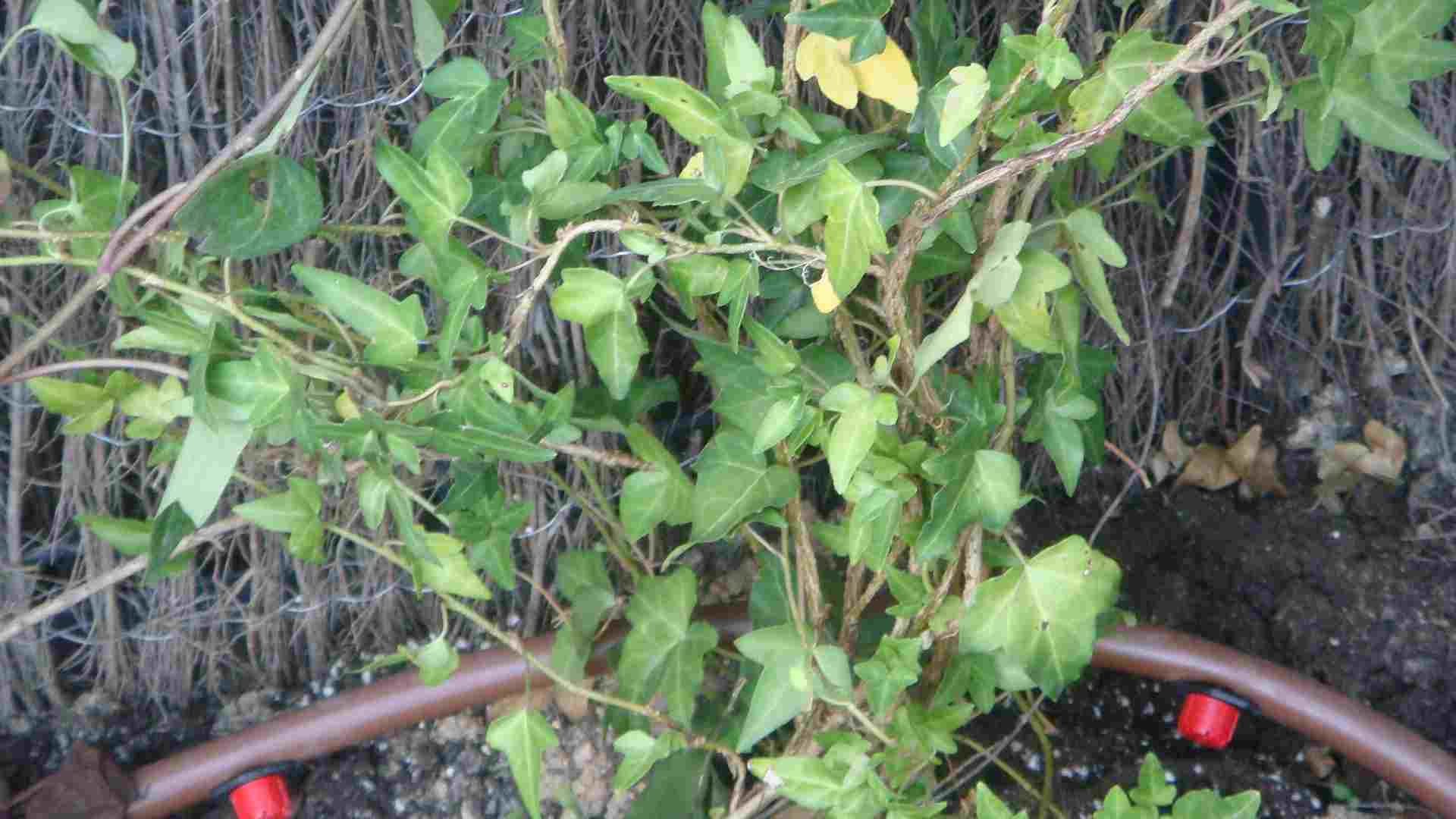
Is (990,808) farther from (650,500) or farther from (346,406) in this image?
(346,406)

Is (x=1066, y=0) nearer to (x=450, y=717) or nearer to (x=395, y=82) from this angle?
(x=395, y=82)

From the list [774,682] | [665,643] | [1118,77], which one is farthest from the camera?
[665,643]

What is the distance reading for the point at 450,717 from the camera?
60.8 inches

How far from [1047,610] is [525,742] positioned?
1.50 feet

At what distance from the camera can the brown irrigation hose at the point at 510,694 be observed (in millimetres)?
1377

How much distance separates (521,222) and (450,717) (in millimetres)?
871

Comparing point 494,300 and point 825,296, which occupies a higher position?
point 825,296

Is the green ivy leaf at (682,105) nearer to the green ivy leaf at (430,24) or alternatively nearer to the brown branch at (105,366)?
the green ivy leaf at (430,24)

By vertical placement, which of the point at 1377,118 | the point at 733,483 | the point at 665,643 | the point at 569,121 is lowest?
the point at 665,643

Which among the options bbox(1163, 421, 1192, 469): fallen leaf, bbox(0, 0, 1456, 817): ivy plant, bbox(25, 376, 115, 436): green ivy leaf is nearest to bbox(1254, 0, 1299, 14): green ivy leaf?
bbox(0, 0, 1456, 817): ivy plant

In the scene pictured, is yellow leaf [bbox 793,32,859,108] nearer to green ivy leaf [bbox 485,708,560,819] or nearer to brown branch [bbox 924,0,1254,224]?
brown branch [bbox 924,0,1254,224]

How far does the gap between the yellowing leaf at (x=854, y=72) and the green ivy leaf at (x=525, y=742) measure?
0.58 metres

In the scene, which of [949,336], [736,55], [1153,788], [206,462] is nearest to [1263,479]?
[1153,788]

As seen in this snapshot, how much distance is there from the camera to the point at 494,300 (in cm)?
142
